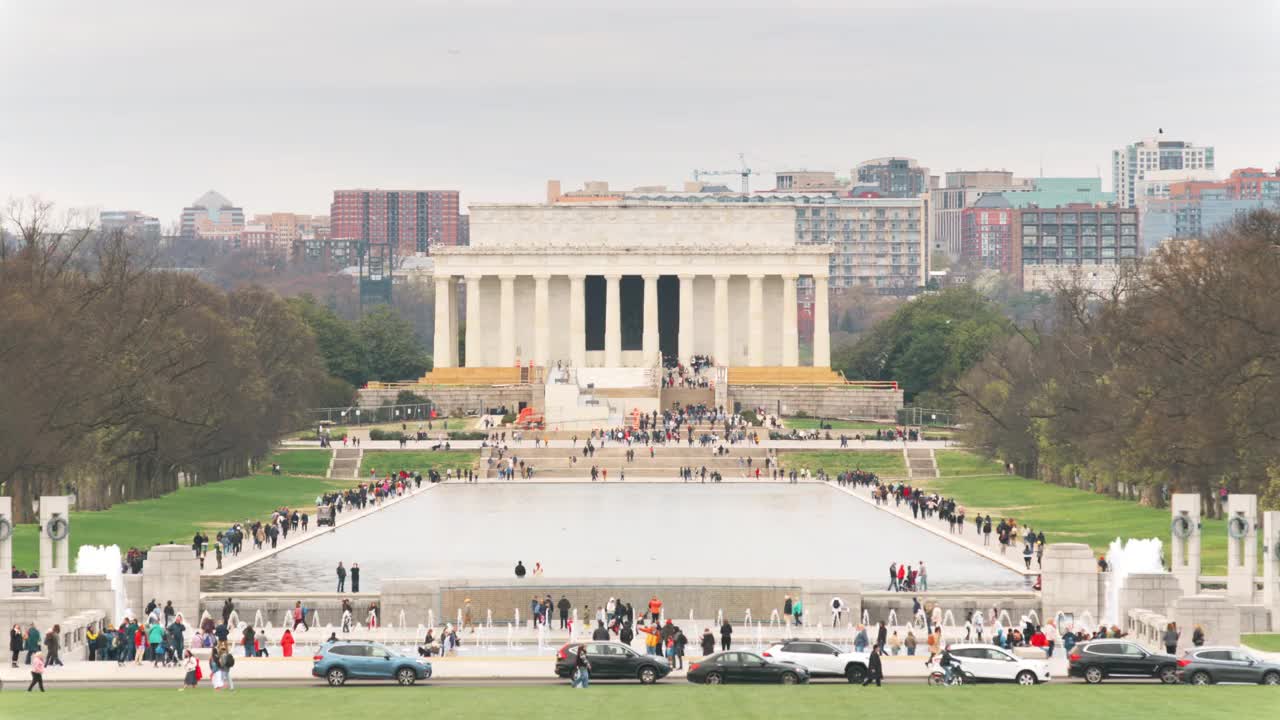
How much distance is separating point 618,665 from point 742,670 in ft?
8.07

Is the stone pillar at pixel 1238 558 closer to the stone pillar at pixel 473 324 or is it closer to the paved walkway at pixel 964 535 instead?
the paved walkway at pixel 964 535

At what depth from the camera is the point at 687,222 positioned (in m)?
161

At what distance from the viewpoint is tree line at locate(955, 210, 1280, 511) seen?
6869cm

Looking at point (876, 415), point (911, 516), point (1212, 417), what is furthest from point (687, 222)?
point (1212, 417)

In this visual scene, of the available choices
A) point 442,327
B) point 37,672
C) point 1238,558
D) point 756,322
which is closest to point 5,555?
point 37,672

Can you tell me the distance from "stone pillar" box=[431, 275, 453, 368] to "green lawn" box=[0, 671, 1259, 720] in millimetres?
111896

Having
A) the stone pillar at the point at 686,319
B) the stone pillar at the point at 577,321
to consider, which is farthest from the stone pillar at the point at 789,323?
the stone pillar at the point at 577,321

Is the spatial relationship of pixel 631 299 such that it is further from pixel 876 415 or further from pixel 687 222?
pixel 876 415

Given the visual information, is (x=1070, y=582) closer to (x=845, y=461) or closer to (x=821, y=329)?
(x=845, y=461)

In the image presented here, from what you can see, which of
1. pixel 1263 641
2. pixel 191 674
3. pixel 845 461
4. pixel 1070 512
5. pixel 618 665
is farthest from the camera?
pixel 845 461

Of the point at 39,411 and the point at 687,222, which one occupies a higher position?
the point at 687,222

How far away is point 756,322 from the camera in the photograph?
158 meters

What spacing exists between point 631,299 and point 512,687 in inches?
4882

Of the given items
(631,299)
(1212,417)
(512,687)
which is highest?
(631,299)
